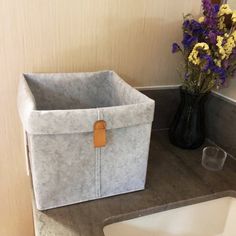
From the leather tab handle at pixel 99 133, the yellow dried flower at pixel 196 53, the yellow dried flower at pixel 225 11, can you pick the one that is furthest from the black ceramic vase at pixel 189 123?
the leather tab handle at pixel 99 133

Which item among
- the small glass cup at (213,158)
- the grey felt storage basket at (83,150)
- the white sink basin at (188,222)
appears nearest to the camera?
the grey felt storage basket at (83,150)

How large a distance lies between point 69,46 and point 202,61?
40 centimetres

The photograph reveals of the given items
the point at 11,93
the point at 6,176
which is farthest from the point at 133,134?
the point at 6,176

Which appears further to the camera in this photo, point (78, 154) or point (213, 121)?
point (213, 121)

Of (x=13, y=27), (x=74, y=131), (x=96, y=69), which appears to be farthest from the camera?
(x=96, y=69)

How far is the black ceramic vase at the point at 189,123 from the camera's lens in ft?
2.82

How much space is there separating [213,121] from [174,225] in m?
0.41

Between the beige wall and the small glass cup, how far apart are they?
0.97ft

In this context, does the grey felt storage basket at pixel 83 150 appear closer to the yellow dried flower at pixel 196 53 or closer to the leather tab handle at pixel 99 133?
the leather tab handle at pixel 99 133

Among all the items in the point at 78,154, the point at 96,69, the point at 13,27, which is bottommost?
the point at 78,154

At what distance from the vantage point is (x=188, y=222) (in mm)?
758

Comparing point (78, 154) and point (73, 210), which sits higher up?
point (78, 154)

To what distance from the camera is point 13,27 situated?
737 mm

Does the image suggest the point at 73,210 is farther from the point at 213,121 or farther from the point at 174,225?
the point at 213,121
